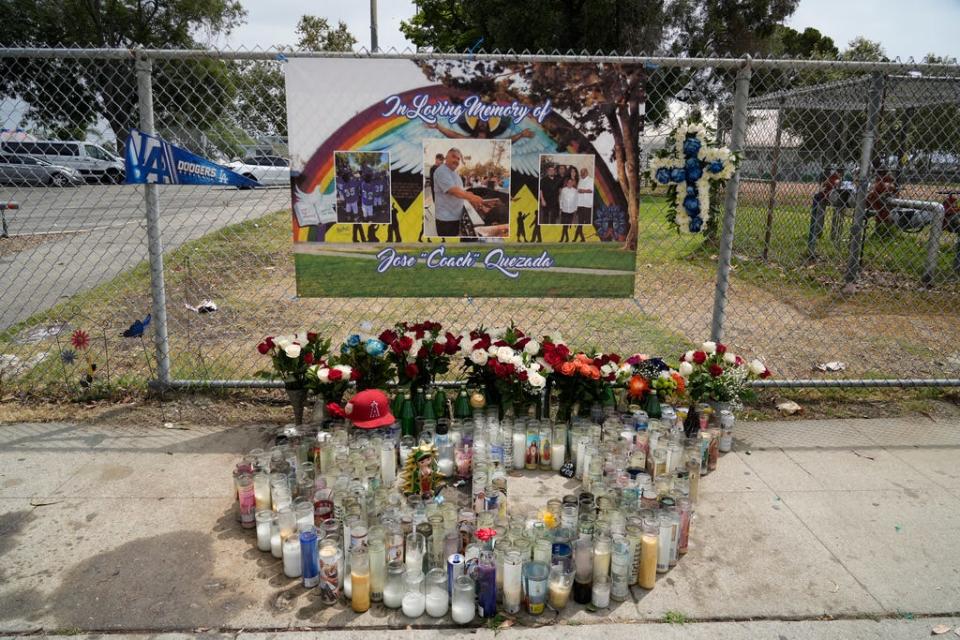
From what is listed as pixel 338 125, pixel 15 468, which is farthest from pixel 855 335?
pixel 15 468

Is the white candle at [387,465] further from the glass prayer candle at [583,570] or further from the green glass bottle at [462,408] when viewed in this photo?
the glass prayer candle at [583,570]

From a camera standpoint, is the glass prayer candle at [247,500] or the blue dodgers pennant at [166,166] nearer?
the glass prayer candle at [247,500]

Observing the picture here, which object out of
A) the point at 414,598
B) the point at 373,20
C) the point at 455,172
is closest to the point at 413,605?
the point at 414,598

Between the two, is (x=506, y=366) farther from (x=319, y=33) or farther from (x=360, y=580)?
(x=319, y=33)

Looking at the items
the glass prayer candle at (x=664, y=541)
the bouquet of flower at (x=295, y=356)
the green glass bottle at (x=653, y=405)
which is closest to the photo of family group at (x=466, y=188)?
the bouquet of flower at (x=295, y=356)

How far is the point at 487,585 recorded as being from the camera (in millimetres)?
2816

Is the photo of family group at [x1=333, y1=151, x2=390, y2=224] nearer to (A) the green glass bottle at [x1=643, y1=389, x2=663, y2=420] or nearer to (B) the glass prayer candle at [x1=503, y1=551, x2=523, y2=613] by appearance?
(A) the green glass bottle at [x1=643, y1=389, x2=663, y2=420]

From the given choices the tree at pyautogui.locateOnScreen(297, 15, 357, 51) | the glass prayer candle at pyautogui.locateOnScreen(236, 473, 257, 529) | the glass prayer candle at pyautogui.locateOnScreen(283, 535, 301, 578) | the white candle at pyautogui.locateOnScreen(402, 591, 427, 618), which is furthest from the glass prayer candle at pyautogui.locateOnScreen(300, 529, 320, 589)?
the tree at pyautogui.locateOnScreen(297, 15, 357, 51)

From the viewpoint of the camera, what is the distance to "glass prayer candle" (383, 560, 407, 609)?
113 inches

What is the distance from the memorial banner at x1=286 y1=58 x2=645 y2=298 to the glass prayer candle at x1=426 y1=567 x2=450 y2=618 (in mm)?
2055

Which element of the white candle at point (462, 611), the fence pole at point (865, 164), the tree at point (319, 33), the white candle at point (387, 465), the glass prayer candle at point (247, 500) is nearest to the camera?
the white candle at point (462, 611)

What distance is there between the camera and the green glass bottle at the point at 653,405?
4445 mm

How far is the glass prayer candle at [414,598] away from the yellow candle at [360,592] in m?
0.16

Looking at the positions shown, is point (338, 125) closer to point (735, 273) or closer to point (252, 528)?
point (252, 528)
